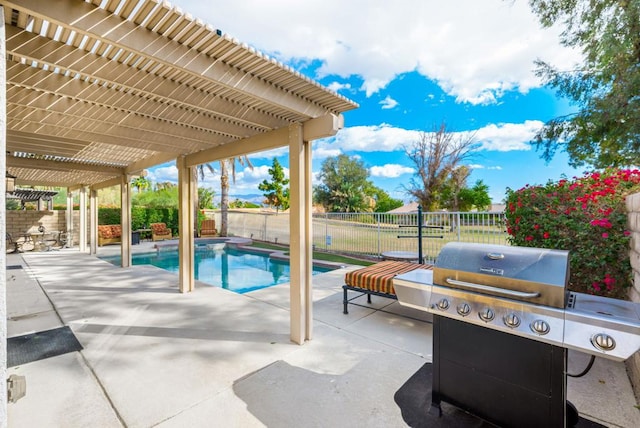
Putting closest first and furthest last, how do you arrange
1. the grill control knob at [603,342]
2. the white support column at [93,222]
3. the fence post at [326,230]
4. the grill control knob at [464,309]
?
the grill control knob at [603,342], the grill control knob at [464,309], the white support column at [93,222], the fence post at [326,230]

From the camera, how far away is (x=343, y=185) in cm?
2831

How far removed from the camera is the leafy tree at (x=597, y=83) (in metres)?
5.52

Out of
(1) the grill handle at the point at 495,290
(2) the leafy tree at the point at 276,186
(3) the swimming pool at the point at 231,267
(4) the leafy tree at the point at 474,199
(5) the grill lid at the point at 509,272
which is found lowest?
(3) the swimming pool at the point at 231,267

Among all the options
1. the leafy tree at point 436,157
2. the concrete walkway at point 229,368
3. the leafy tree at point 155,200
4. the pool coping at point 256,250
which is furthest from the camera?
the leafy tree at point 155,200

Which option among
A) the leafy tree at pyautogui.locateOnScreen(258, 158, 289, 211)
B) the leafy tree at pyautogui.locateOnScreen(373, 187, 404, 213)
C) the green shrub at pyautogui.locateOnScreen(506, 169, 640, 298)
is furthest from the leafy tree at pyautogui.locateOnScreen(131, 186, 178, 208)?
the green shrub at pyautogui.locateOnScreen(506, 169, 640, 298)

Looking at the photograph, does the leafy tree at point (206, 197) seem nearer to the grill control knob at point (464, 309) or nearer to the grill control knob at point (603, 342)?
the grill control knob at point (464, 309)

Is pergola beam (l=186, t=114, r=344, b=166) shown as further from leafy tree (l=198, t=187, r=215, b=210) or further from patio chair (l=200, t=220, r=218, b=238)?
leafy tree (l=198, t=187, r=215, b=210)

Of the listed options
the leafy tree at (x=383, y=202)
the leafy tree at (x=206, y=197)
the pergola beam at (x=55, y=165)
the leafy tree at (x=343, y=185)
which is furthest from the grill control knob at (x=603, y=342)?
the leafy tree at (x=383, y=202)

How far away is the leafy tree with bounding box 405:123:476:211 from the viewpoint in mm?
16578

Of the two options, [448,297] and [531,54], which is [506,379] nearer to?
[448,297]

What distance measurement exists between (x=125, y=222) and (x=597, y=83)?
12.8m

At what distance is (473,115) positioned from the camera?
19.2 meters

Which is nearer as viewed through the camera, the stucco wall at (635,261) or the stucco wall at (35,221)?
the stucco wall at (635,261)

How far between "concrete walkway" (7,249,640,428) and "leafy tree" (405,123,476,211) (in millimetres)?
13477
